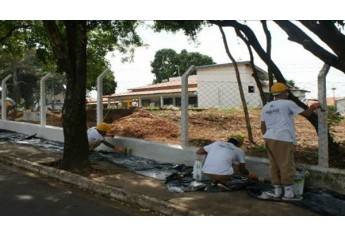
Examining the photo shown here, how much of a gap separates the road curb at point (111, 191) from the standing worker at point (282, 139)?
142 centimetres

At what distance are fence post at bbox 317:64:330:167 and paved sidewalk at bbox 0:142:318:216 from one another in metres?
1.20

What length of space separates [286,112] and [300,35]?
2309 mm

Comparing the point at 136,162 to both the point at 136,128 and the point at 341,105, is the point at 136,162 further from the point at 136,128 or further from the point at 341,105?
the point at 341,105

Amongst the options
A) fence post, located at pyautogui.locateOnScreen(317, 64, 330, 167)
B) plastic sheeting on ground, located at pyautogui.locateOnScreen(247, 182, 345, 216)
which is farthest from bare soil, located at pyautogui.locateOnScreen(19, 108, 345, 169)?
plastic sheeting on ground, located at pyautogui.locateOnScreen(247, 182, 345, 216)

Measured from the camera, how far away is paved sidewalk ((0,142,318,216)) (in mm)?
5391

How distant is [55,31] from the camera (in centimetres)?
824

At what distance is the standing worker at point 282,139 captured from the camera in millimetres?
5871

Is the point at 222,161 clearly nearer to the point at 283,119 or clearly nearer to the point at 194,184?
the point at 194,184

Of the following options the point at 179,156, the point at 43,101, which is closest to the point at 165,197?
the point at 179,156

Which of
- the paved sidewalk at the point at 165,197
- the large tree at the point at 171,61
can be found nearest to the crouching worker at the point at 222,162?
the paved sidewalk at the point at 165,197

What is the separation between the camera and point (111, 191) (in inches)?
260

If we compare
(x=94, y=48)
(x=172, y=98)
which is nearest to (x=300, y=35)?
(x=94, y=48)

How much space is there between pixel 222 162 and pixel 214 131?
5.25m

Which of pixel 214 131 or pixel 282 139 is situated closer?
pixel 282 139
